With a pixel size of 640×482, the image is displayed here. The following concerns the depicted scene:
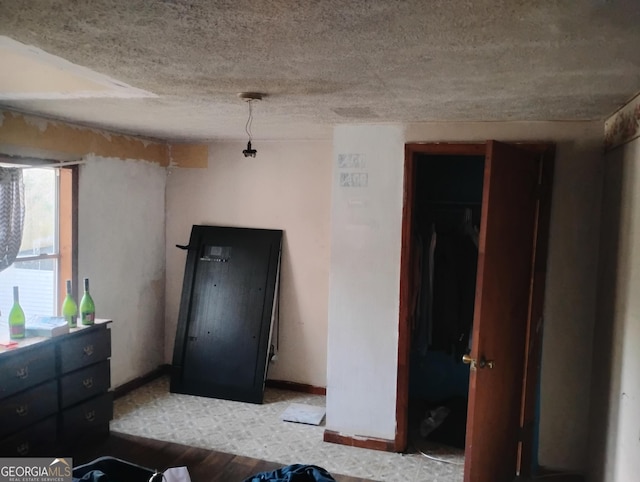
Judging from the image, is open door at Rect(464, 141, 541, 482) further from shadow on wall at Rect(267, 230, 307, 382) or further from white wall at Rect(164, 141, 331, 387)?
shadow on wall at Rect(267, 230, 307, 382)

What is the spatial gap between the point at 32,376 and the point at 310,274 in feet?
7.13

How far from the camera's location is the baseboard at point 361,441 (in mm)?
3332

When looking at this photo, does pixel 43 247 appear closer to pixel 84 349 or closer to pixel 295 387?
pixel 84 349

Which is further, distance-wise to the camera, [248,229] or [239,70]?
[248,229]

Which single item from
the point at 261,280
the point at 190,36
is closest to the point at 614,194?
the point at 190,36

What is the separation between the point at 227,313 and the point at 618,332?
9.38 ft

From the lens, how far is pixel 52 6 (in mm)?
1309

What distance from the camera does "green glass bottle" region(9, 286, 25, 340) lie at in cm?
291

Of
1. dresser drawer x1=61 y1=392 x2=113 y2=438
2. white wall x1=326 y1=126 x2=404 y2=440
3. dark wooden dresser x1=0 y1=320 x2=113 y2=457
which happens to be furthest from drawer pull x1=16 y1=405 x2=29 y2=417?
white wall x1=326 y1=126 x2=404 y2=440

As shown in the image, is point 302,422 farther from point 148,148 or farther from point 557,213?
point 148,148

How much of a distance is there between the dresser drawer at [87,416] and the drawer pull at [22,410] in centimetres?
28

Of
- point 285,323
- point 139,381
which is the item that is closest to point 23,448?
point 139,381

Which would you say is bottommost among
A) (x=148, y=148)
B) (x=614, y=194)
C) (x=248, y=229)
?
(x=248, y=229)

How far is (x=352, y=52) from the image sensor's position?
1635mm
